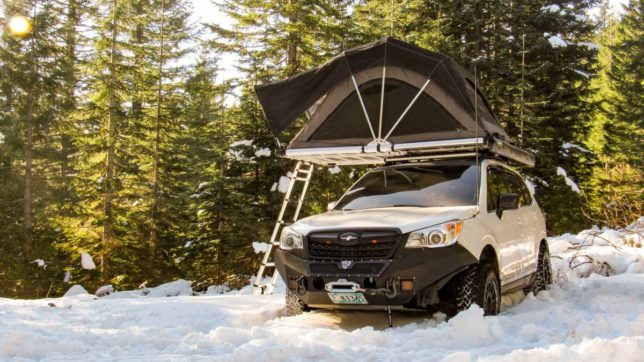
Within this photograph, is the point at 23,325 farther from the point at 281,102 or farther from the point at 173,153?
the point at 173,153

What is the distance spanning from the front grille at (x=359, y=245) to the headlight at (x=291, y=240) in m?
0.26

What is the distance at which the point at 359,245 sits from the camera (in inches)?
216

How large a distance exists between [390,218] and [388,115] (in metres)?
2.98

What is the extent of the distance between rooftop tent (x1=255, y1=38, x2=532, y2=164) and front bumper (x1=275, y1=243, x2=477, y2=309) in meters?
2.28

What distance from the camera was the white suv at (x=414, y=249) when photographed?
530 centimetres

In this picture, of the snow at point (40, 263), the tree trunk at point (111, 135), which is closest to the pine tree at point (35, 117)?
the snow at point (40, 263)

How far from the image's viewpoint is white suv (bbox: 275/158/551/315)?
5.30m

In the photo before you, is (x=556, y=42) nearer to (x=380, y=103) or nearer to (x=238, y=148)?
(x=238, y=148)

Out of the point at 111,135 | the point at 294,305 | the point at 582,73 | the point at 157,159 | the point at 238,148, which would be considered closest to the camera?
the point at 294,305

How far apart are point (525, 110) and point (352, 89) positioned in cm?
1822

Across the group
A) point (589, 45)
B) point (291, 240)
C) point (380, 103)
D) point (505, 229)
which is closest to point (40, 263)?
point (380, 103)

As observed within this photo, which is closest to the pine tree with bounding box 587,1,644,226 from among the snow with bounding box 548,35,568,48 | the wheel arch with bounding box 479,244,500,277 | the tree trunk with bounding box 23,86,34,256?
the snow with bounding box 548,35,568,48

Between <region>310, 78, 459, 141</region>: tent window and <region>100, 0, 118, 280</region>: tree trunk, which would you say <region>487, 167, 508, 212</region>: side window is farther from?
<region>100, 0, 118, 280</region>: tree trunk

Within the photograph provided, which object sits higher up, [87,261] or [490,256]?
[490,256]
